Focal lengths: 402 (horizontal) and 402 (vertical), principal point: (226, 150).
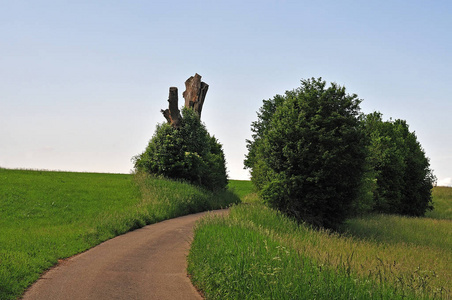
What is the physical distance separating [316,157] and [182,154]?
16.0 metres

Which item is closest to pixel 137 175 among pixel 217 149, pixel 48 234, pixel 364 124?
pixel 217 149

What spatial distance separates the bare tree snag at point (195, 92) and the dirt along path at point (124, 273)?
1027 inches

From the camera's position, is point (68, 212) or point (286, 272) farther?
point (68, 212)

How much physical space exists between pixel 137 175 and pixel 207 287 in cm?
2645

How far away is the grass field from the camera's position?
45.5ft

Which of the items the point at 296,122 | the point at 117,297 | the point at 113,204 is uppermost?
the point at 296,122

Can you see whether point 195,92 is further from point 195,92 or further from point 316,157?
point 316,157

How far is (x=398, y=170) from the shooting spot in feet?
139

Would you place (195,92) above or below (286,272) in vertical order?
above

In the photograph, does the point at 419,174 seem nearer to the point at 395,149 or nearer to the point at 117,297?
the point at 395,149

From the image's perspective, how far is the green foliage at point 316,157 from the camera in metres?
22.3

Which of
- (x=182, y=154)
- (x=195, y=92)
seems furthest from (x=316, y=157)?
(x=195, y=92)

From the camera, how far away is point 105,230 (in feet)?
64.0

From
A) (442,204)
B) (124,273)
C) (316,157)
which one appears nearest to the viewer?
(124,273)
